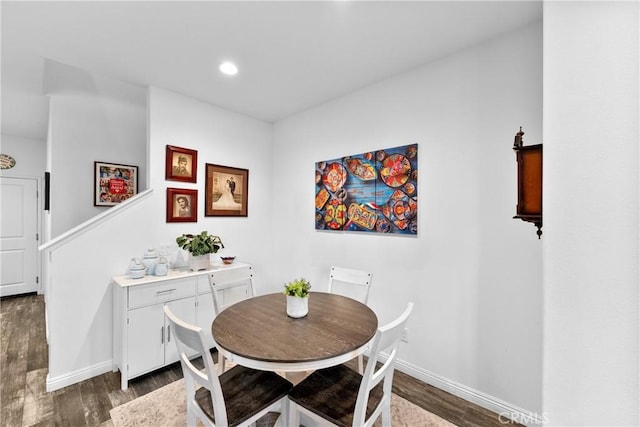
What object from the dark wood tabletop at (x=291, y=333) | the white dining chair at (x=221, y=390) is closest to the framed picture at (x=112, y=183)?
the dark wood tabletop at (x=291, y=333)

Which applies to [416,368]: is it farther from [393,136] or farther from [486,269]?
[393,136]

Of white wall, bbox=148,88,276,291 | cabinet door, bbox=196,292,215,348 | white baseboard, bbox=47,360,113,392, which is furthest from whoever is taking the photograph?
white wall, bbox=148,88,276,291

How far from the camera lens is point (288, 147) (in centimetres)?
359

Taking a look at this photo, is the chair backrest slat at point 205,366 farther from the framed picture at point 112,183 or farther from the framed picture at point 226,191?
the framed picture at point 112,183

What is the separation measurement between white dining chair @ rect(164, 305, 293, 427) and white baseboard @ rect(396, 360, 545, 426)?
134cm

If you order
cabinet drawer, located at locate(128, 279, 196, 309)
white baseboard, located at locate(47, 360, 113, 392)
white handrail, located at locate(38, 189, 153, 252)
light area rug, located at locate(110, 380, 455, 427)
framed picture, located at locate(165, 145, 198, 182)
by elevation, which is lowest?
light area rug, located at locate(110, 380, 455, 427)

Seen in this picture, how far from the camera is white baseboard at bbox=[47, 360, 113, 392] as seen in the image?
213 centimetres

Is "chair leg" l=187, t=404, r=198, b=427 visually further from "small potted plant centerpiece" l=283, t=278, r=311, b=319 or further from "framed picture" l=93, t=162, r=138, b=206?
"framed picture" l=93, t=162, r=138, b=206

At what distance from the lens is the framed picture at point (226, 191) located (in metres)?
3.17

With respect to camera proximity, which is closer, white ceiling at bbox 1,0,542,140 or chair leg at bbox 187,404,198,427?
chair leg at bbox 187,404,198,427

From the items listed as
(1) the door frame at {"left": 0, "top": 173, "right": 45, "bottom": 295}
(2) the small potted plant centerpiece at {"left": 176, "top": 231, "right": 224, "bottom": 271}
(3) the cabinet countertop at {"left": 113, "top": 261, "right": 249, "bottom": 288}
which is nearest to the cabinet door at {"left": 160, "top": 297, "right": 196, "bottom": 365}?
(3) the cabinet countertop at {"left": 113, "top": 261, "right": 249, "bottom": 288}

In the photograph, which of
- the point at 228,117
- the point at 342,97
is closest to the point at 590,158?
the point at 342,97

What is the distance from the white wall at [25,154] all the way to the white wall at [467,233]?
5.72 metres

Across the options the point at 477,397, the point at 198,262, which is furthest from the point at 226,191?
the point at 477,397
